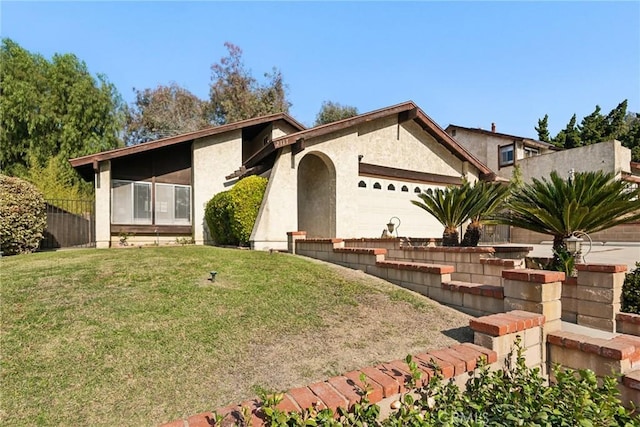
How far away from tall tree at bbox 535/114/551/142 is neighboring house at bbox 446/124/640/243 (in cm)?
1310

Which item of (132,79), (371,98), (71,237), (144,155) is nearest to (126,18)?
(144,155)

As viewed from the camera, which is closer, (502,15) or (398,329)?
(398,329)

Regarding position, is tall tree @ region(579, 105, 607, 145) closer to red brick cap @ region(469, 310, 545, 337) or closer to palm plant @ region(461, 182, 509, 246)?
palm plant @ region(461, 182, 509, 246)

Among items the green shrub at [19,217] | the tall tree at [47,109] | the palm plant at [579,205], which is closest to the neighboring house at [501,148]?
the palm plant at [579,205]

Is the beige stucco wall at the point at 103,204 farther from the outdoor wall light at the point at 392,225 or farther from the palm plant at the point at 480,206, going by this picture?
the palm plant at the point at 480,206

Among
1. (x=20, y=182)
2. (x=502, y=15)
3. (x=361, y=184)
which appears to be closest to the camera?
(x=502, y=15)

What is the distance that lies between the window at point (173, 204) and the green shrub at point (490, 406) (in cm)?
1216

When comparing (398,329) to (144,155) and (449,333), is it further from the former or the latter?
(144,155)

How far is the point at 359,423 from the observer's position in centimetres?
221

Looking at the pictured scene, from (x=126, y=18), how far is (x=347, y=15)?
6523 mm

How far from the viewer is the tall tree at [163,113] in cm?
2898

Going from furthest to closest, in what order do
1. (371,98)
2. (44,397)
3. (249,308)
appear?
(371,98), (249,308), (44,397)

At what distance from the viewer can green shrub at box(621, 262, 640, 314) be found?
13.9 feet

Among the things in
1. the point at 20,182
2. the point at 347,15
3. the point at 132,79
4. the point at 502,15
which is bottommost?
the point at 20,182
